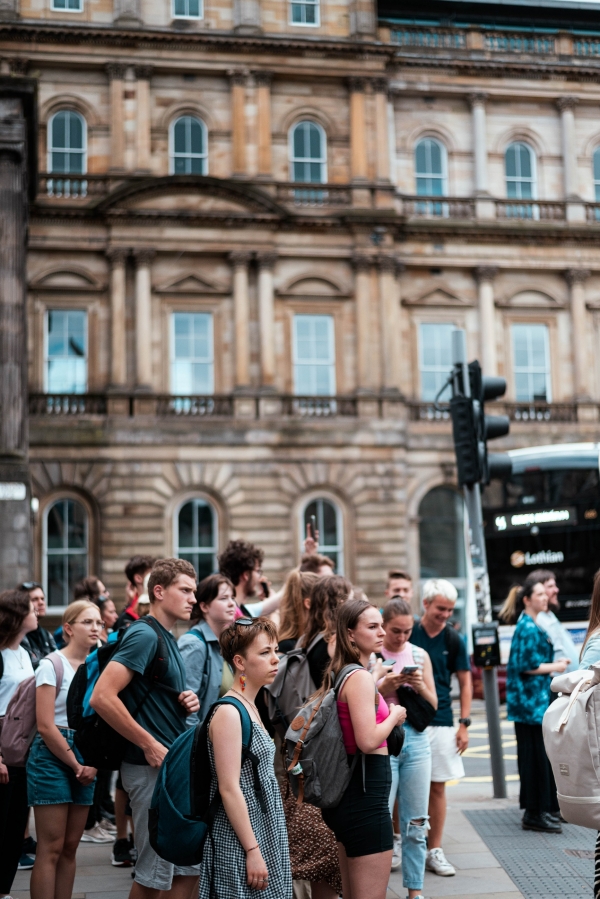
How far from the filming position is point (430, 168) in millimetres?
31250

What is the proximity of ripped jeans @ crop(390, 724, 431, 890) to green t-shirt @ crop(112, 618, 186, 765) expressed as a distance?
2000mm

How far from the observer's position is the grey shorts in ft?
18.7

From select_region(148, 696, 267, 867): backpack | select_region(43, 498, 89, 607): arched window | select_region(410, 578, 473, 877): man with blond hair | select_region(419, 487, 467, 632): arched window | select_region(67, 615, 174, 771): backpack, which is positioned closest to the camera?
select_region(148, 696, 267, 867): backpack

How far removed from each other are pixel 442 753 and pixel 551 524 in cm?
1306

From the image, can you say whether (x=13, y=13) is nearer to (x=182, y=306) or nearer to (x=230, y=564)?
(x=182, y=306)

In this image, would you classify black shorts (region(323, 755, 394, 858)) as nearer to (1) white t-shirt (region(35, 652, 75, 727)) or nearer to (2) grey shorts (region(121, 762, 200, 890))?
(2) grey shorts (region(121, 762, 200, 890))

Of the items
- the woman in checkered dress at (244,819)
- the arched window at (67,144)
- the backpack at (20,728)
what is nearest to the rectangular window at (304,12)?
the arched window at (67,144)

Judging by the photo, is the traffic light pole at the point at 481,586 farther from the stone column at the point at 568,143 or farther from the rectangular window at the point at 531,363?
the stone column at the point at 568,143

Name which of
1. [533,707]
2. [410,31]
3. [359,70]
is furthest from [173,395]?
[533,707]

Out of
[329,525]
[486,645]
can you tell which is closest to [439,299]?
[329,525]

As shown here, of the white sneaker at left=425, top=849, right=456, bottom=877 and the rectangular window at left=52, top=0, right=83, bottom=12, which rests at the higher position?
the rectangular window at left=52, top=0, right=83, bottom=12

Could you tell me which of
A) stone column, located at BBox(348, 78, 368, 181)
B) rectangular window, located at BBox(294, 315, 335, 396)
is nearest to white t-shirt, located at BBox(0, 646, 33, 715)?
rectangular window, located at BBox(294, 315, 335, 396)

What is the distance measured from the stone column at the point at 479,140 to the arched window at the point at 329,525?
981cm

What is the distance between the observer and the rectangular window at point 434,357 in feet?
98.8
